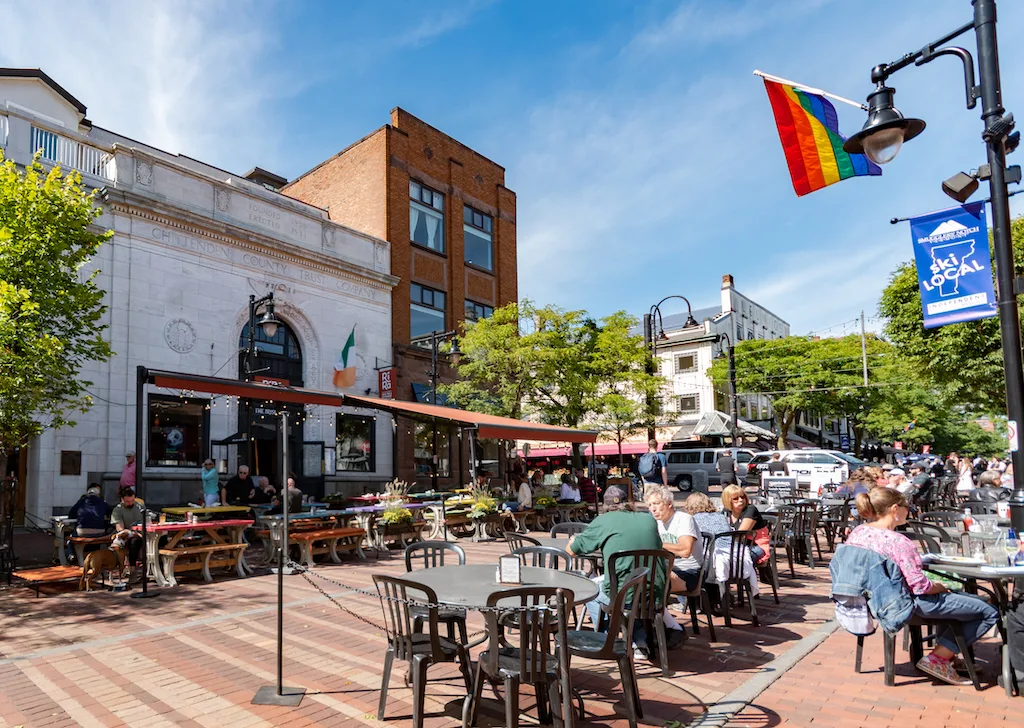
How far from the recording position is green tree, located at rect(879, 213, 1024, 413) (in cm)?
1585

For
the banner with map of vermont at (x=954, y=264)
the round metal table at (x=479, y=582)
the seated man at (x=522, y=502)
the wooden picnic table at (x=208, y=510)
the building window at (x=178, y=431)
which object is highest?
the banner with map of vermont at (x=954, y=264)

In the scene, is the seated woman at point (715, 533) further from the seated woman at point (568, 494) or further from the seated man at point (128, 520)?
the seated woman at point (568, 494)

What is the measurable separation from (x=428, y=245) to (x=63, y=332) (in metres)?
14.7

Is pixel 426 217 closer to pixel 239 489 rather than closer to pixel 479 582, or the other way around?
pixel 239 489

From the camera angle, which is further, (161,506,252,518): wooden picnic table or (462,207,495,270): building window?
(462,207,495,270): building window

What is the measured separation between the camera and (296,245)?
760 inches

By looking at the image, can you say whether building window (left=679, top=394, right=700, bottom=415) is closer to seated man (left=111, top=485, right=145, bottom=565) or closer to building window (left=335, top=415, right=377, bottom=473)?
building window (left=335, top=415, right=377, bottom=473)

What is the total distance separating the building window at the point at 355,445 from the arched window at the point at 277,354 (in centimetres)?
199

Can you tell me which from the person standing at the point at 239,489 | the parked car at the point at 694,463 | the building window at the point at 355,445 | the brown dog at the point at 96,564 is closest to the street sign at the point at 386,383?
the building window at the point at 355,445

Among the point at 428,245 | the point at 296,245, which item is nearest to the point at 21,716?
the point at 296,245

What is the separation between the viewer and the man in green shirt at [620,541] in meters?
4.95

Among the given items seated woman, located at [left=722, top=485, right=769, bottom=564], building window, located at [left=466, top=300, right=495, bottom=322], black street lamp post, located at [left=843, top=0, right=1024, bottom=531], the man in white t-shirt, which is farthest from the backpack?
building window, located at [left=466, top=300, right=495, bottom=322]

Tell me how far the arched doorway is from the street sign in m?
2.56

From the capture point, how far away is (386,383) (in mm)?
20828
